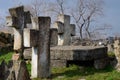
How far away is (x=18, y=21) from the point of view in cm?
1312

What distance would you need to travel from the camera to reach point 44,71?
12352 millimetres

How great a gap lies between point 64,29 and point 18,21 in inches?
134

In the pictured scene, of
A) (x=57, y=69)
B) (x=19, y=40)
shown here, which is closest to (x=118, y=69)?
(x=57, y=69)

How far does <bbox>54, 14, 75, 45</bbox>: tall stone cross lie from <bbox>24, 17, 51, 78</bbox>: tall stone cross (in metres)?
3.31

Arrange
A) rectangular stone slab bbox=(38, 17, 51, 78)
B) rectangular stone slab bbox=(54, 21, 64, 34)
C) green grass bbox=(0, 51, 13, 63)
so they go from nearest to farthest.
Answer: rectangular stone slab bbox=(38, 17, 51, 78)
rectangular stone slab bbox=(54, 21, 64, 34)
green grass bbox=(0, 51, 13, 63)

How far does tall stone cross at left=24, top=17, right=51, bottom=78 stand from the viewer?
40.1ft

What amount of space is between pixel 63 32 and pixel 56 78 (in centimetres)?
437

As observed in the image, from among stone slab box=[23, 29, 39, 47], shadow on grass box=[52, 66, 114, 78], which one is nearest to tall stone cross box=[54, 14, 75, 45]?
shadow on grass box=[52, 66, 114, 78]

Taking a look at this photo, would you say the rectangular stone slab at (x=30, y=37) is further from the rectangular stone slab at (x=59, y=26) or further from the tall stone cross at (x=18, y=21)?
the rectangular stone slab at (x=59, y=26)

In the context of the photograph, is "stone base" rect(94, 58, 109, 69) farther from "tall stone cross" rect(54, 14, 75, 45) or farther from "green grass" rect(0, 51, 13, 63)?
"green grass" rect(0, 51, 13, 63)

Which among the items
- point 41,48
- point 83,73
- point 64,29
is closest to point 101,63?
point 83,73

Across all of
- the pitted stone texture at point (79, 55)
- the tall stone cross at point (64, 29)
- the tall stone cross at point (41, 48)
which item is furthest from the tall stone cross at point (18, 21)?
the tall stone cross at point (64, 29)

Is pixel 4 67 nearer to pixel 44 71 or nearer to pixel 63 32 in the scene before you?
pixel 44 71

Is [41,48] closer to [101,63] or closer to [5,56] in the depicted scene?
[101,63]
